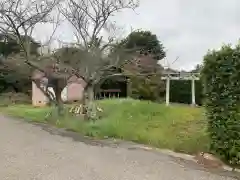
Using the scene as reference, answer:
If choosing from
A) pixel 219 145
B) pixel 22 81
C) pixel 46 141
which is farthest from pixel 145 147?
pixel 22 81

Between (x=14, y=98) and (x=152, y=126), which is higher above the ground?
(x=14, y=98)

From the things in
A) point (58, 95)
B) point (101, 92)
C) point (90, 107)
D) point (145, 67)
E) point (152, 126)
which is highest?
point (145, 67)

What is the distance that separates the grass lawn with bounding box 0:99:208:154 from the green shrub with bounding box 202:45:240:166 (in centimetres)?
71

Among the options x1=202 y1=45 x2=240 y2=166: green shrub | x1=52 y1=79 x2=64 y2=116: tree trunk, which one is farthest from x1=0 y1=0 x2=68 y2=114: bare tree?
x1=202 y1=45 x2=240 y2=166: green shrub

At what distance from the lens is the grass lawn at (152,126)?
817 centimetres

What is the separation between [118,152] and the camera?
7.77 meters

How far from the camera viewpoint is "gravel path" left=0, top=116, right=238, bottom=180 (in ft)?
18.8

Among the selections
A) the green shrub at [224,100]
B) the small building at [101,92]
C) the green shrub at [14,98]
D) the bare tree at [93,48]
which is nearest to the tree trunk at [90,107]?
the bare tree at [93,48]

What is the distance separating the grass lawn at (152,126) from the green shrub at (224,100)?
28.0 inches

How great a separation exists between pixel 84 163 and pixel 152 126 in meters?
3.76

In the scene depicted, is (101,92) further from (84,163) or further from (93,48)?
(84,163)

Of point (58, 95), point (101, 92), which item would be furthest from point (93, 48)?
point (101, 92)

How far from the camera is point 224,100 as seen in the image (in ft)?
21.8

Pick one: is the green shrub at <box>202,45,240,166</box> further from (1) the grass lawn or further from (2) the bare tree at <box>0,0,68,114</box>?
(2) the bare tree at <box>0,0,68,114</box>
